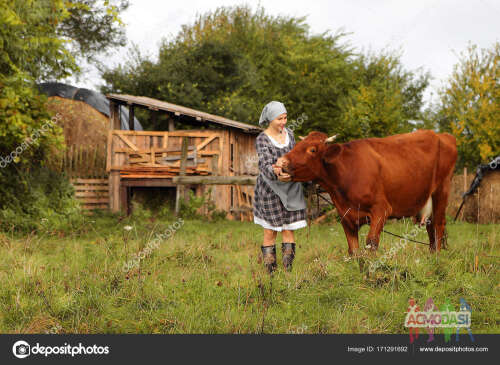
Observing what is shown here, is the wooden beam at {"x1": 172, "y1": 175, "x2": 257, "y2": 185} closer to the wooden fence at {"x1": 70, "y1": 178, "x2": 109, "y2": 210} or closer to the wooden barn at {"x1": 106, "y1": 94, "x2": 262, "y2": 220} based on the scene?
the wooden barn at {"x1": 106, "y1": 94, "x2": 262, "y2": 220}

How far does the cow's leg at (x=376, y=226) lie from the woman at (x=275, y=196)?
2.27 feet

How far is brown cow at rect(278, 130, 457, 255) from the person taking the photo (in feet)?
14.7

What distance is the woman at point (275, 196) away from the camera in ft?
15.5

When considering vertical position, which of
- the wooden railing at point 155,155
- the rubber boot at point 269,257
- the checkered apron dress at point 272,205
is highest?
the wooden railing at point 155,155

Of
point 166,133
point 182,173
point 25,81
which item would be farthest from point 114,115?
point 25,81

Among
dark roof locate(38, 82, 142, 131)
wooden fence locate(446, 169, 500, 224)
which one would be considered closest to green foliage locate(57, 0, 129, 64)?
dark roof locate(38, 82, 142, 131)

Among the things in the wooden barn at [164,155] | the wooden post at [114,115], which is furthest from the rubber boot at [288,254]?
the wooden post at [114,115]

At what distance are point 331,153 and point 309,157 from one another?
0.25m

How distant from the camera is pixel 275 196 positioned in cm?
478

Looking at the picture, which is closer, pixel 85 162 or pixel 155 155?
pixel 155 155

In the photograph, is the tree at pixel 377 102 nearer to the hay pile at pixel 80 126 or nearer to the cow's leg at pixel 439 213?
the hay pile at pixel 80 126

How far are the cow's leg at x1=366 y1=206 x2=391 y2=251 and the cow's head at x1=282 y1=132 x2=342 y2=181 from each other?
70cm

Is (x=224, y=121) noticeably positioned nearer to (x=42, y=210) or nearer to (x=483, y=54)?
(x=42, y=210)

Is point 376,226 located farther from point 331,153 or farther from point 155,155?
point 155,155
